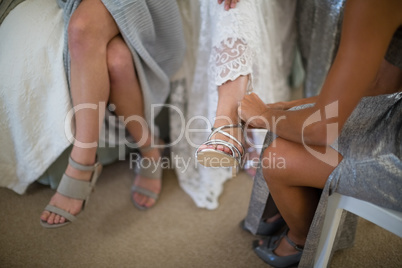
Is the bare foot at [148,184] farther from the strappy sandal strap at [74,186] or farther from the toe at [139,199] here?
the strappy sandal strap at [74,186]

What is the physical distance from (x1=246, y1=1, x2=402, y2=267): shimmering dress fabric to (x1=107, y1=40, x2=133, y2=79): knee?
62cm

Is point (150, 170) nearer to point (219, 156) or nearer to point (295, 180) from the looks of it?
point (219, 156)

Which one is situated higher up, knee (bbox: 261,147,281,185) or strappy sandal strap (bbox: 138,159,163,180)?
knee (bbox: 261,147,281,185)

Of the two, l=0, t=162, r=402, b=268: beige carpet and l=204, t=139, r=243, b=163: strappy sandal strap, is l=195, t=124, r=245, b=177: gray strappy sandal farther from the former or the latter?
l=0, t=162, r=402, b=268: beige carpet

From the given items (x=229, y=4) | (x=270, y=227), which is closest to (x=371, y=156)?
(x=270, y=227)

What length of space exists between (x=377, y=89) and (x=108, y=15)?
754mm

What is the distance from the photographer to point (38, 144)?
3.22 feet

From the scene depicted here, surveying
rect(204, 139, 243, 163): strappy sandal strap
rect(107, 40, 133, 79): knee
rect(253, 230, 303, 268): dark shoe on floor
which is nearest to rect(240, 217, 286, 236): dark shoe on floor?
rect(253, 230, 303, 268): dark shoe on floor

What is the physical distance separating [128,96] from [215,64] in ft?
0.97

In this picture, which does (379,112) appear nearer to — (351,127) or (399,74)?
(351,127)

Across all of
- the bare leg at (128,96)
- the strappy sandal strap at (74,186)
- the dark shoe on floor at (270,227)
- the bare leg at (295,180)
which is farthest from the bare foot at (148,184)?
the bare leg at (295,180)

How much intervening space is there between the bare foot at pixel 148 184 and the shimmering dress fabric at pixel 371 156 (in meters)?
0.57

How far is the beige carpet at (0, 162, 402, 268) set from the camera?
2.97 ft

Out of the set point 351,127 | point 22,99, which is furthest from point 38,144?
point 351,127
